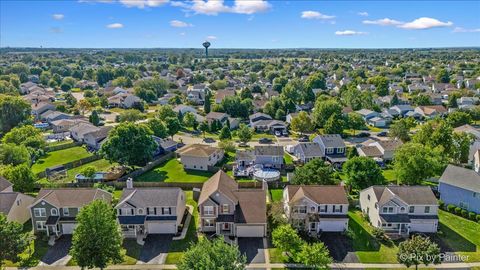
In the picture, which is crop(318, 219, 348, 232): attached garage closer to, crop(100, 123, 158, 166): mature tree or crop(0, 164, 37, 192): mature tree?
crop(100, 123, 158, 166): mature tree

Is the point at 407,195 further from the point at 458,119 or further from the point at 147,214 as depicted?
the point at 458,119

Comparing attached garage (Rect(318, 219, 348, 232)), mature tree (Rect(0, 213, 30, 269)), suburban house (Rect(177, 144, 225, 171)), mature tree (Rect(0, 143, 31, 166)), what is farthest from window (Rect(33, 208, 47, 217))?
attached garage (Rect(318, 219, 348, 232))

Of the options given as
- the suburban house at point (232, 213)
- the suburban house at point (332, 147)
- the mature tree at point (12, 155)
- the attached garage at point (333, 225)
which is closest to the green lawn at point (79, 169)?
the mature tree at point (12, 155)

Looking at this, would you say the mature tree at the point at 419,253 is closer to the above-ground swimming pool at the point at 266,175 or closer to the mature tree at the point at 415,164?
the mature tree at the point at 415,164

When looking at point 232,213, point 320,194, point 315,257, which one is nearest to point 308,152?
point 320,194

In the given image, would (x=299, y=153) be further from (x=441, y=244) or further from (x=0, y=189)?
(x=0, y=189)

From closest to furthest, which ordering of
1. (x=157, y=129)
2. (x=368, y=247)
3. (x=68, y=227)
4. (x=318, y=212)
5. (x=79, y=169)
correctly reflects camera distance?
1. (x=368, y=247)
2. (x=68, y=227)
3. (x=318, y=212)
4. (x=79, y=169)
5. (x=157, y=129)

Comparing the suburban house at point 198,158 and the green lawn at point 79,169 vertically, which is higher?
the suburban house at point 198,158
